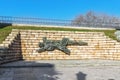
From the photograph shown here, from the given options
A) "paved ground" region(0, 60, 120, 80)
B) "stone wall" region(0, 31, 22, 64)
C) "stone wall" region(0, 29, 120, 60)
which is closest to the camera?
"paved ground" region(0, 60, 120, 80)

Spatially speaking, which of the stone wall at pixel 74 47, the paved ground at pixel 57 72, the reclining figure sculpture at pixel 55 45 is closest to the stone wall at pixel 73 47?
the stone wall at pixel 74 47

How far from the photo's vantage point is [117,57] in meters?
17.9

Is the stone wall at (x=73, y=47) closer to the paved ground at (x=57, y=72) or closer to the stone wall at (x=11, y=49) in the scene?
the stone wall at (x=11, y=49)

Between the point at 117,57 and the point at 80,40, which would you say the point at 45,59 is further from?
the point at 117,57

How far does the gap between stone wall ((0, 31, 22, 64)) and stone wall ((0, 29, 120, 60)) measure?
0.23 m

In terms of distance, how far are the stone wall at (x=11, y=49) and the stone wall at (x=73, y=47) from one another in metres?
0.23

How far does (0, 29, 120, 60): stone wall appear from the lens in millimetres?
17156

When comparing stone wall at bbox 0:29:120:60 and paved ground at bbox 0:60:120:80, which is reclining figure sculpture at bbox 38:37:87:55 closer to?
stone wall at bbox 0:29:120:60

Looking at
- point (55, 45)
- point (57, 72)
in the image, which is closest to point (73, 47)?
point (55, 45)

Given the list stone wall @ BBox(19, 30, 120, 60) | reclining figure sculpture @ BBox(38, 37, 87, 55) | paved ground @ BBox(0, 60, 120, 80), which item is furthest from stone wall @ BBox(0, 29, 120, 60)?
paved ground @ BBox(0, 60, 120, 80)

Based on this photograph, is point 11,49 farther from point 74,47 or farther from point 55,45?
point 74,47

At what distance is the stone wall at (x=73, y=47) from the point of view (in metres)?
17.2

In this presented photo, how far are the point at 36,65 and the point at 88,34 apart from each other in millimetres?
5709

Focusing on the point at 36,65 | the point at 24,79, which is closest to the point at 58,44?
the point at 36,65
